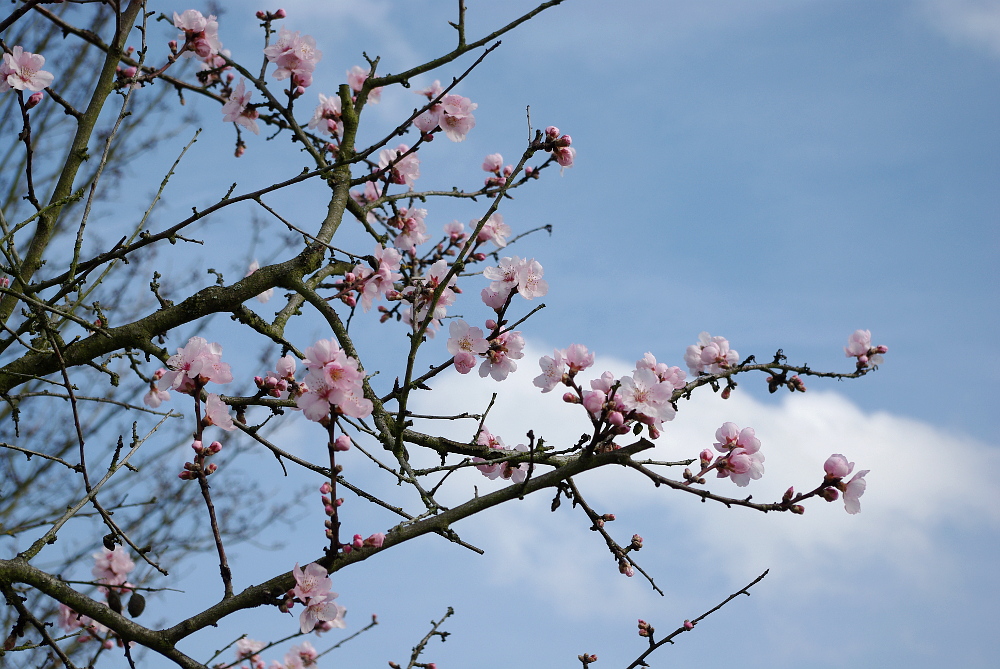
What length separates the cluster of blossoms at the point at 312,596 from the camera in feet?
5.93

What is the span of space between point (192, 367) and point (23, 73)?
1744 millimetres

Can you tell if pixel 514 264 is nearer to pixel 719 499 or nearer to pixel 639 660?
pixel 719 499

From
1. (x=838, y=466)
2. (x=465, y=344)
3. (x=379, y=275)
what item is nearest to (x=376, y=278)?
(x=379, y=275)

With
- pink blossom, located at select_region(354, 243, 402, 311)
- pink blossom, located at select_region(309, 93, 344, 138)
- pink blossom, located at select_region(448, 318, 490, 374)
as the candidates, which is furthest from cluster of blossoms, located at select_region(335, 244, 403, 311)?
pink blossom, located at select_region(309, 93, 344, 138)

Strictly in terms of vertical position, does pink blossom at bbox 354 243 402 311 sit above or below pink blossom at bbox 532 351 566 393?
above

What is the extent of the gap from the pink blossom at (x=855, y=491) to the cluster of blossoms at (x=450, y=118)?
1.94 metres

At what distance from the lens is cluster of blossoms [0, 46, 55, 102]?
2.84 m

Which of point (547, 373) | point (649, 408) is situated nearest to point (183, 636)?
point (547, 373)

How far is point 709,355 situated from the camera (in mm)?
2852

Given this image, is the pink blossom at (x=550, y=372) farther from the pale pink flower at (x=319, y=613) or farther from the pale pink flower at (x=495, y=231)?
the pale pink flower at (x=495, y=231)

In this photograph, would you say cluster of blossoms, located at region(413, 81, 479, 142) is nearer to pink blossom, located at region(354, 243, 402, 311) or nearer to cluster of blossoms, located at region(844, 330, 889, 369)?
pink blossom, located at region(354, 243, 402, 311)

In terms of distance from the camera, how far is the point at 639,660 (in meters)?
2.35

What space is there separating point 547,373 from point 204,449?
3.04ft

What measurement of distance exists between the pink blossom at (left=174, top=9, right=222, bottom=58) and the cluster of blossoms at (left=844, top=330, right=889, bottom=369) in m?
2.95
